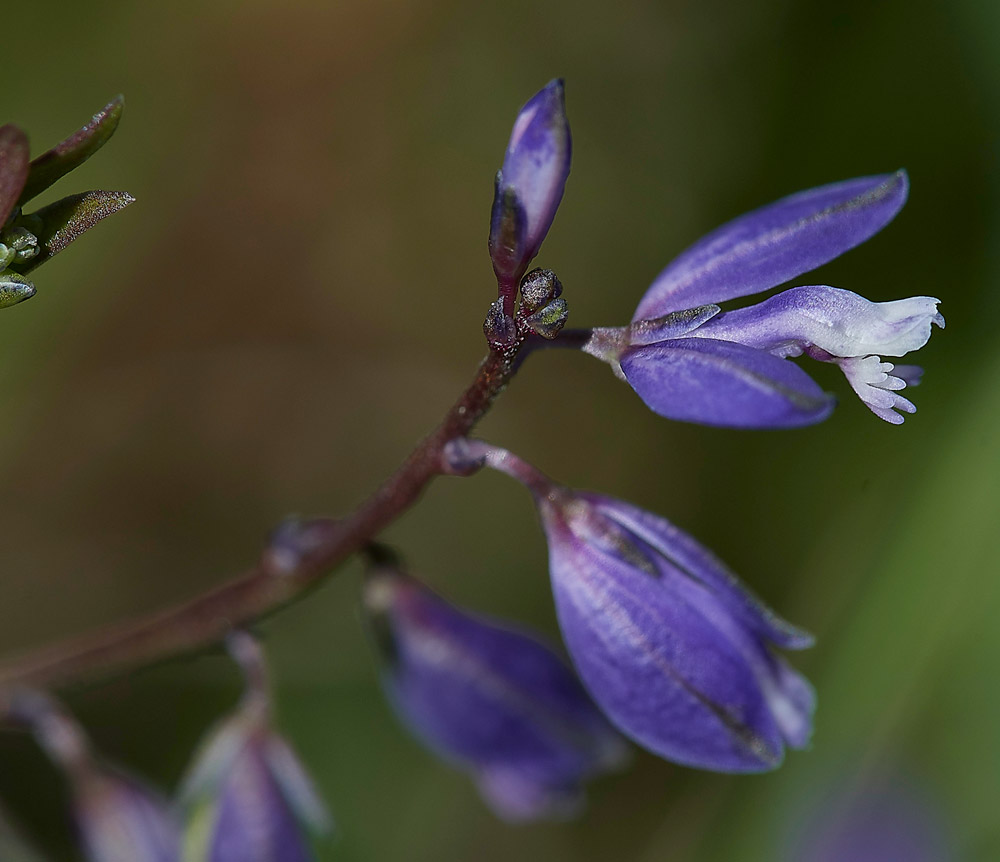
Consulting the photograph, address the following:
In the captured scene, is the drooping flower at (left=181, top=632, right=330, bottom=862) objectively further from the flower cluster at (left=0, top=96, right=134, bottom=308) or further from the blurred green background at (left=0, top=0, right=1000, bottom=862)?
the blurred green background at (left=0, top=0, right=1000, bottom=862)

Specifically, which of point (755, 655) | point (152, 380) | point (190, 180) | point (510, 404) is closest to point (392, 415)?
point (510, 404)

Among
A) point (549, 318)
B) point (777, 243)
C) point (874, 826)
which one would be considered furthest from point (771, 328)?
point (874, 826)

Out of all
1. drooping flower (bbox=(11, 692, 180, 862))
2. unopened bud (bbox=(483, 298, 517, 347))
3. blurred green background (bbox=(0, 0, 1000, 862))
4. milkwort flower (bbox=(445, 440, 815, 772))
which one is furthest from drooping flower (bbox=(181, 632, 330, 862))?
blurred green background (bbox=(0, 0, 1000, 862))

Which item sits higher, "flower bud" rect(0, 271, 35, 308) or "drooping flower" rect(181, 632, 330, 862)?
"flower bud" rect(0, 271, 35, 308)

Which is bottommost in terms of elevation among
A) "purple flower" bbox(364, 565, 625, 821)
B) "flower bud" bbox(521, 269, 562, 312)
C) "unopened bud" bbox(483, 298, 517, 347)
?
"purple flower" bbox(364, 565, 625, 821)

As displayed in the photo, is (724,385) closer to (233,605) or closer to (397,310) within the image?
(233,605)

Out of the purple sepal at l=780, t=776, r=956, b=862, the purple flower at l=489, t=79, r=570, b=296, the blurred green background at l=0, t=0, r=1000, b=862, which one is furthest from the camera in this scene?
the blurred green background at l=0, t=0, r=1000, b=862
